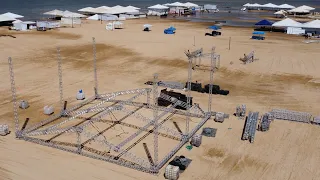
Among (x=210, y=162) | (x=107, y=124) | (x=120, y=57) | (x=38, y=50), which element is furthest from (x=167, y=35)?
(x=210, y=162)

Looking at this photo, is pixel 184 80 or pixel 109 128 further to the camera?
pixel 184 80

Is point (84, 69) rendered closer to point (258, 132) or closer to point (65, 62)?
point (65, 62)

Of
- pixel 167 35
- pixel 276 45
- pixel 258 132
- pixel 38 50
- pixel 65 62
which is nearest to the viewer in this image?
pixel 258 132

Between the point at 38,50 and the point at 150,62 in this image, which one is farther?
Result: the point at 38,50

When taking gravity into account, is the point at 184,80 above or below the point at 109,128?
above

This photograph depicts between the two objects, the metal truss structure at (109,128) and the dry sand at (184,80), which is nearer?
the dry sand at (184,80)

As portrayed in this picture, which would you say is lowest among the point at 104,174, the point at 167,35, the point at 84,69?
the point at 104,174
